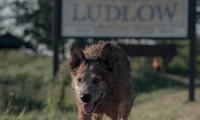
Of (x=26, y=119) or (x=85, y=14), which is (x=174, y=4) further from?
(x=26, y=119)

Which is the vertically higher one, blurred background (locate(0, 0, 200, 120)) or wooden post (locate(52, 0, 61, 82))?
wooden post (locate(52, 0, 61, 82))

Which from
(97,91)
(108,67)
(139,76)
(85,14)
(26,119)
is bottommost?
(139,76)

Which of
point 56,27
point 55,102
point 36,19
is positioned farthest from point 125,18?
point 36,19

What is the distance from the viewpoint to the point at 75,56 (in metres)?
3.87

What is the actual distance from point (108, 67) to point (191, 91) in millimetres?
7612

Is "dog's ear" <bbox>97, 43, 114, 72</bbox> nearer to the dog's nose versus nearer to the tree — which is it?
the dog's nose

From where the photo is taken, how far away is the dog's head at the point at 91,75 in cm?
352

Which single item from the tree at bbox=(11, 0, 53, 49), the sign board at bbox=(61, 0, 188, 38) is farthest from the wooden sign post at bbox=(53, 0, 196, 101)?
the tree at bbox=(11, 0, 53, 49)

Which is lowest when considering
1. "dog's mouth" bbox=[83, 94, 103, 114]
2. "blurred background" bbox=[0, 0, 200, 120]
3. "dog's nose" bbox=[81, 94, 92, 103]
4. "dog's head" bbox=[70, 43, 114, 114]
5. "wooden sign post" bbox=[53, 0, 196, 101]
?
"blurred background" bbox=[0, 0, 200, 120]

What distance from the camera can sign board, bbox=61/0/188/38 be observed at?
1078 cm

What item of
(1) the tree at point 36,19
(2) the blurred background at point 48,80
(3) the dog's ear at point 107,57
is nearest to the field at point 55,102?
(2) the blurred background at point 48,80

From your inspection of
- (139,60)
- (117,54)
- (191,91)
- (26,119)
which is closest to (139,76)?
(139,60)

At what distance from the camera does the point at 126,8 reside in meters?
10.9

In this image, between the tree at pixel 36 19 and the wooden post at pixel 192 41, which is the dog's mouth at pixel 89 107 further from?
the tree at pixel 36 19
